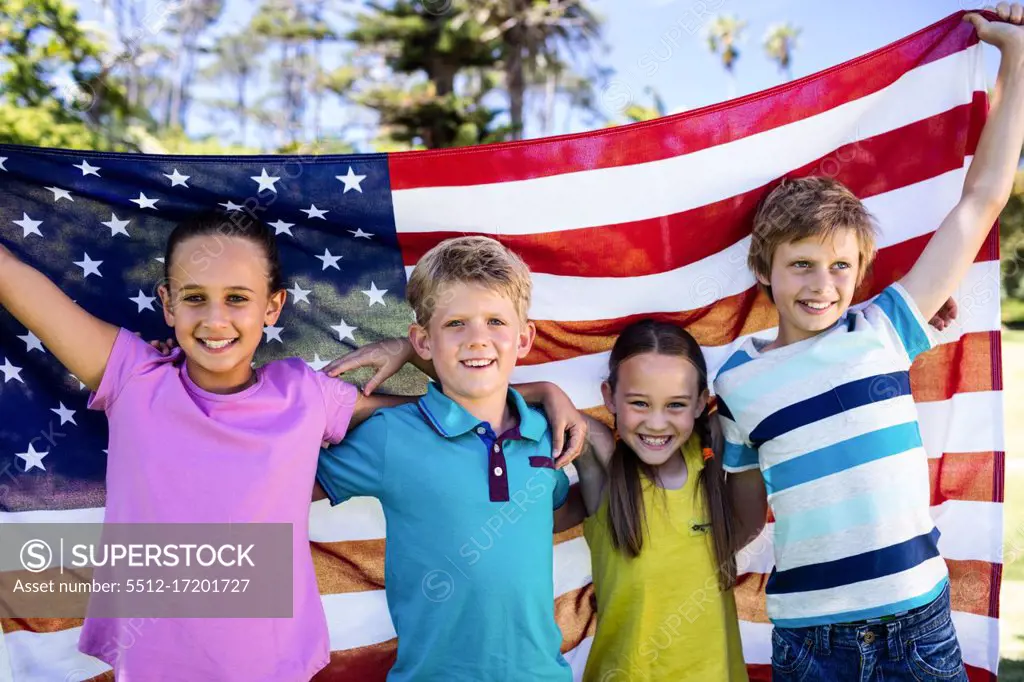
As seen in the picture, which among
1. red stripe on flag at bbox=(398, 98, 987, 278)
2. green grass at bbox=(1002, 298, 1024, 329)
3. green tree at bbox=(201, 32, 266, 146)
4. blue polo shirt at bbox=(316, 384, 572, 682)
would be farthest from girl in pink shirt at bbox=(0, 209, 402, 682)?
green tree at bbox=(201, 32, 266, 146)

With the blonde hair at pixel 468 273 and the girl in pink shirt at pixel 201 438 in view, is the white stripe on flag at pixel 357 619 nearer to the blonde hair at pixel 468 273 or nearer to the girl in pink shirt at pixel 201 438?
the girl in pink shirt at pixel 201 438

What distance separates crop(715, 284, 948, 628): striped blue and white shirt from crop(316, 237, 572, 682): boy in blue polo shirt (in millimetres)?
733

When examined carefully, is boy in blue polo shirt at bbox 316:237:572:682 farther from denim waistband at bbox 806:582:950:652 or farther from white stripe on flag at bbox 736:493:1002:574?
white stripe on flag at bbox 736:493:1002:574

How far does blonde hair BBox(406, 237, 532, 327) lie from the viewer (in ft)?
9.38

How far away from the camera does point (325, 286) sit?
3287mm

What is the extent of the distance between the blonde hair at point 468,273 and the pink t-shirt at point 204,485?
0.53m

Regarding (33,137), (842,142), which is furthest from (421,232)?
(33,137)

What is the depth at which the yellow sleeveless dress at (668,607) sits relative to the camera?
9.45 ft

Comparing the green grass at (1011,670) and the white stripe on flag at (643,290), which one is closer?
the white stripe on flag at (643,290)

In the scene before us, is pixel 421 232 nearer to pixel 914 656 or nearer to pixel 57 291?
pixel 57 291

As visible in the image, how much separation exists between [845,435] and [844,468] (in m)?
0.10

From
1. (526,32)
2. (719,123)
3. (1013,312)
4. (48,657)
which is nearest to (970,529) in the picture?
(719,123)

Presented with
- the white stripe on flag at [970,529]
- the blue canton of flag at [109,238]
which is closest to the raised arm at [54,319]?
the blue canton of flag at [109,238]

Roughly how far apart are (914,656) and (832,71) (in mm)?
2077
